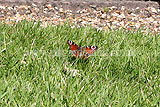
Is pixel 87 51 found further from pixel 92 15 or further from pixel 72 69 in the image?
pixel 92 15

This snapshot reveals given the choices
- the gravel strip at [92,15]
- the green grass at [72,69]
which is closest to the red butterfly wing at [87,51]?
the green grass at [72,69]

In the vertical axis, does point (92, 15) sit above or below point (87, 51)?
below

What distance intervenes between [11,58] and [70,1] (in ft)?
11.1

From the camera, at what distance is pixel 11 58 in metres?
2.83

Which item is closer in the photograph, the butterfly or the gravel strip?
the butterfly

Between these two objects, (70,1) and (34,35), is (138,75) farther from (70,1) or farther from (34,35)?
(70,1)

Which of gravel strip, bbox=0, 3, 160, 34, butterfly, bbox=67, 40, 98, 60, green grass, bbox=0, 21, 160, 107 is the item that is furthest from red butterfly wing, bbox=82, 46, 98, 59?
gravel strip, bbox=0, 3, 160, 34

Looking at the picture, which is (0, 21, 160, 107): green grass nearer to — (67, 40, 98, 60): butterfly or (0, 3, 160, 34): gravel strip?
(67, 40, 98, 60): butterfly

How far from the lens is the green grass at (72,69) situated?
227 cm

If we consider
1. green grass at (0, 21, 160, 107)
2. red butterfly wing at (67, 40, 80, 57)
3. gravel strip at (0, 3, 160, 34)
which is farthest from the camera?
gravel strip at (0, 3, 160, 34)

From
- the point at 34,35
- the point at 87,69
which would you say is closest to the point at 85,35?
the point at 34,35

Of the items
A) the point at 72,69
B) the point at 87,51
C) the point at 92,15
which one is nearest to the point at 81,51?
the point at 87,51

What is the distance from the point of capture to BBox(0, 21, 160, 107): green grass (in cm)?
227

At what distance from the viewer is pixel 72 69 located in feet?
9.00
